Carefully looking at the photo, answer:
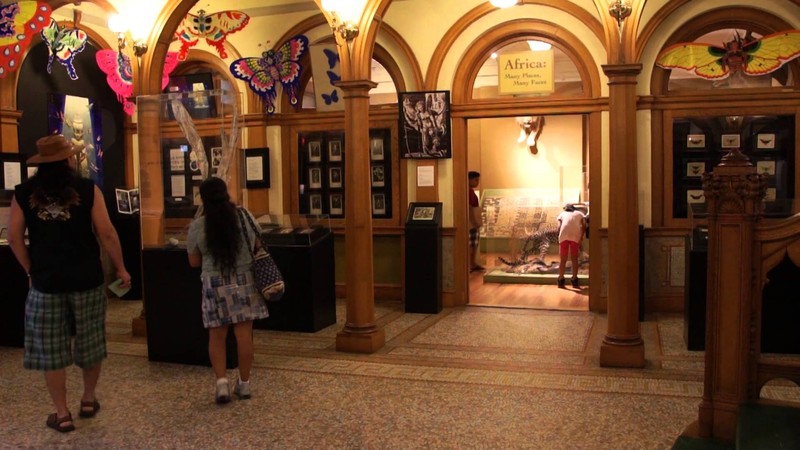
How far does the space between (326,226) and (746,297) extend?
495 cm

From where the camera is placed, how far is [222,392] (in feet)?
16.3

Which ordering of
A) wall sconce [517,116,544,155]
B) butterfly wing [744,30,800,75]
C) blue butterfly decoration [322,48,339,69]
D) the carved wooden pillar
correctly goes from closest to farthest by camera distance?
the carved wooden pillar < butterfly wing [744,30,800,75] < blue butterfly decoration [322,48,339,69] < wall sconce [517,116,544,155]

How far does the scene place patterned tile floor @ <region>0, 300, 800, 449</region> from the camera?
4.31 meters

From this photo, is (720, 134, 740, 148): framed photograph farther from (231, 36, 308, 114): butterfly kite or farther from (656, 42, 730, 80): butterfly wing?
(231, 36, 308, 114): butterfly kite

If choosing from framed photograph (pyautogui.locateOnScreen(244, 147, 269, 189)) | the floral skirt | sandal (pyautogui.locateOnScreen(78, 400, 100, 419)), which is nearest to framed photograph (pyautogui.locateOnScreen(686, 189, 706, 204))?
framed photograph (pyautogui.locateOnScreen(244, 147, 269, 189))

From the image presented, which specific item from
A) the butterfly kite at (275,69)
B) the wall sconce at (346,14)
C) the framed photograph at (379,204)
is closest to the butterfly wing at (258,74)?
A: the butterfly kite at (275,69)

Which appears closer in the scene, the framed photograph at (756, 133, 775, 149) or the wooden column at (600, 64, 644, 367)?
the wooden column at (600, 64, 644, 367)

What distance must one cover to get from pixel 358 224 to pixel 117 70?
3934 mm

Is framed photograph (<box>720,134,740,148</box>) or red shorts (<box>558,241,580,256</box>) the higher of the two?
framed photograph (<box>720,134,740,148</box>)

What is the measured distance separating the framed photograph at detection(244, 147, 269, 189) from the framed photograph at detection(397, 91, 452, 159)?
1.90 m

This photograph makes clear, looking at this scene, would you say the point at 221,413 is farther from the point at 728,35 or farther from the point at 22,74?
the point at 728,35

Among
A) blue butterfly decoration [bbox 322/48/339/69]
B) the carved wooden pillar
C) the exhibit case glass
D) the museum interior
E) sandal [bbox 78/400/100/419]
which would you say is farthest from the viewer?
blue butterfly decoration [bbox 322/48/339/69]

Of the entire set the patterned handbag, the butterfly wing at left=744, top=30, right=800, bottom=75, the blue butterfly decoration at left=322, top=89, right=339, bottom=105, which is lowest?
the patterned handbag

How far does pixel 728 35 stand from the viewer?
7.96m
